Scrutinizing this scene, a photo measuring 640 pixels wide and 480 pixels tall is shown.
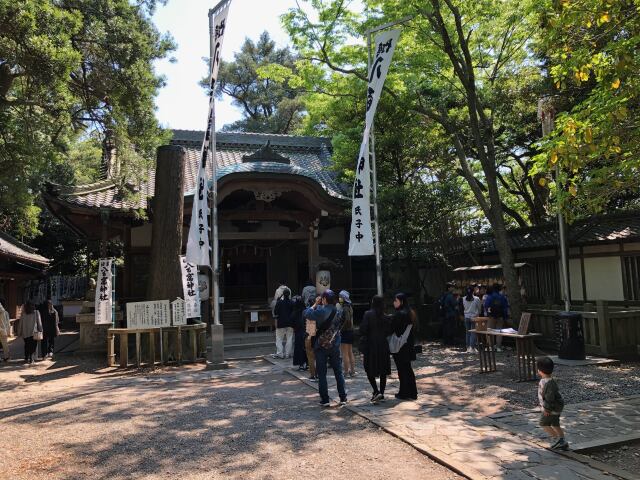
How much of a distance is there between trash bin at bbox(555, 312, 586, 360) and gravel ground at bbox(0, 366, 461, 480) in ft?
19.0

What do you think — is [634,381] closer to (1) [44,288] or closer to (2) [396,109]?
(2) [396,109]

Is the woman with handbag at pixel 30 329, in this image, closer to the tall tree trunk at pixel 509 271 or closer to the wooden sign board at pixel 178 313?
the wooden sign board at pixel 178 313

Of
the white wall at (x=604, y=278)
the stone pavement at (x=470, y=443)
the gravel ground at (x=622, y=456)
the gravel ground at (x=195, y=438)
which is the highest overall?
the white wall at (x=604, y=278)

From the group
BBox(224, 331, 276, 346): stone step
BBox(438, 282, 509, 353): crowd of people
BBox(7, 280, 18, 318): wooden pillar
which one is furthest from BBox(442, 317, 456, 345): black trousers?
BBox(7, 280, 18, 318): wooden pillar

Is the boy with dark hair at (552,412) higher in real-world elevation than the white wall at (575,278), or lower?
lower

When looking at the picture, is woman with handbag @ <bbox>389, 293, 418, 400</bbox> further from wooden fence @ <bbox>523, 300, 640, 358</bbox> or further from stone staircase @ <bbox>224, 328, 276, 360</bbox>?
stone staircase @ <bbox>224, 328, 276, 360</bbox>

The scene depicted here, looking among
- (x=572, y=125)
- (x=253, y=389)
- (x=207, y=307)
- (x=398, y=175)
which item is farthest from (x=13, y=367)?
(x=572, y=125)

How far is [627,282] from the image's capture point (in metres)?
13.5

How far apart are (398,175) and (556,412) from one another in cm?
1021

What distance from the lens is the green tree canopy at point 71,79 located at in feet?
26.5

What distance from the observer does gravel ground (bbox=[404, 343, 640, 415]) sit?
6918mm

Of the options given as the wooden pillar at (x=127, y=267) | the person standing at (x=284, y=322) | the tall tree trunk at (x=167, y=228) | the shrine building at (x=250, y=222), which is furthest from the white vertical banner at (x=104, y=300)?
the person standing at (x=284, y=322)

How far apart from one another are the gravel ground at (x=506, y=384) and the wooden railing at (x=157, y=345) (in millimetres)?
5303

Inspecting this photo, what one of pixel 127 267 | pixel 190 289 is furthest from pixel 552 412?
pixel 127 267
